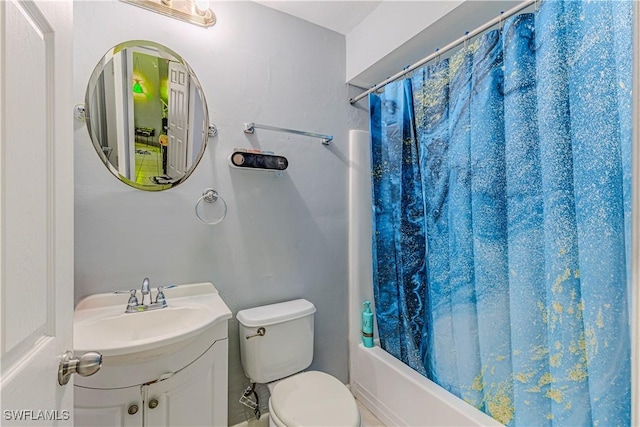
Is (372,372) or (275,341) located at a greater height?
(275,341)

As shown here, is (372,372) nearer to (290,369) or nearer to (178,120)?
(290,369)

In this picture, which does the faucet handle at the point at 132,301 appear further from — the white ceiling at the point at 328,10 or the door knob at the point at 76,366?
the white ceiling at the point at 328,10

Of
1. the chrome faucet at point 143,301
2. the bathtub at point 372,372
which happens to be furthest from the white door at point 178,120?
the bathtub at point 372,372

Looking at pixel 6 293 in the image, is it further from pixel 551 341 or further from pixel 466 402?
pixel 466 402

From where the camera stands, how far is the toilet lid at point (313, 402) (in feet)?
3.67

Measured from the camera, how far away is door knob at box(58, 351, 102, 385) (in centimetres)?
57

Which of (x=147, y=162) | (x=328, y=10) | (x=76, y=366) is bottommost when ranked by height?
(x=76, y=366)

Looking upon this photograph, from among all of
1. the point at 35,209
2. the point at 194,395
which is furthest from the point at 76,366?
the point at 194,395

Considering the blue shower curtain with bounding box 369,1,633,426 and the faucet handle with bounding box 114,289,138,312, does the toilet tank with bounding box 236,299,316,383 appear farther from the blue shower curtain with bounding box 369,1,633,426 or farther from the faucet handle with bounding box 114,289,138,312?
the blue shower curtain with bounding box 369,1,633,426

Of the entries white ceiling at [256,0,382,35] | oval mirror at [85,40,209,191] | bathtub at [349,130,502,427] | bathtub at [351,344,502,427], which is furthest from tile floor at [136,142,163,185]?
bathtub at [351,344,502,427]

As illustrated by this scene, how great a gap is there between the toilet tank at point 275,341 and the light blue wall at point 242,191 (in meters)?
0.12

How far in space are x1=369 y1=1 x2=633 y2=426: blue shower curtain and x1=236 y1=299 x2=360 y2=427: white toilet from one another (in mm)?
534

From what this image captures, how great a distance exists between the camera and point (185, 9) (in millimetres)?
1335

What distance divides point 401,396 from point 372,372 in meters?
0.23
